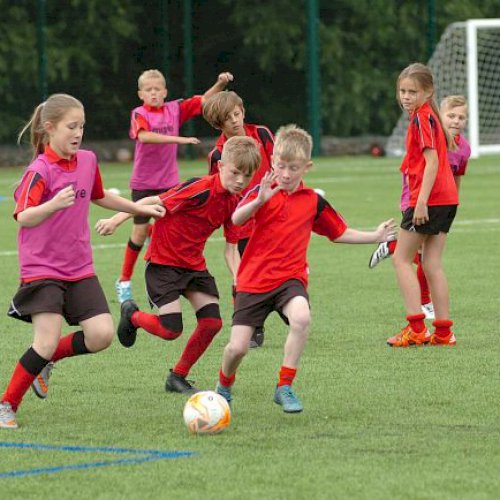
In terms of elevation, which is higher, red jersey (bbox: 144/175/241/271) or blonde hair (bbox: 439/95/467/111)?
blonde hair (bbox: 439/95/467/111)

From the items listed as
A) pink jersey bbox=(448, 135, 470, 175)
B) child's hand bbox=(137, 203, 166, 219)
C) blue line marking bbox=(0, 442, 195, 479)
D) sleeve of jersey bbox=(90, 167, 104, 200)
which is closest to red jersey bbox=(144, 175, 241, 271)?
child's hand bbox=(137, 203, 166, 219)

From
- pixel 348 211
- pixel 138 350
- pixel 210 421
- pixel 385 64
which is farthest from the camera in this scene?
pixel 385 64

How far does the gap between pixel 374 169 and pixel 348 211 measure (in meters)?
7.45

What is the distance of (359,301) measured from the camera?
10.7 metres

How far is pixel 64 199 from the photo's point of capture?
249 inches

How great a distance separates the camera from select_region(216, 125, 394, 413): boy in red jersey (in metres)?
6.77

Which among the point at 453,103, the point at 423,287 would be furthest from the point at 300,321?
the point at 423,287

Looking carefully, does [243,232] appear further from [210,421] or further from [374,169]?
[374,169]

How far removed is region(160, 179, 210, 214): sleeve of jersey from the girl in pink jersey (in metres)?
0.57

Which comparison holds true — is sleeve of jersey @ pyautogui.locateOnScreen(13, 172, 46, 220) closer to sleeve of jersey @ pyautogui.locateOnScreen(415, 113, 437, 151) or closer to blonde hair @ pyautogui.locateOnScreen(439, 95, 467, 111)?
sleeve of jersey @ pyautogui.locateOnScreen(415, 113, 437, 151)

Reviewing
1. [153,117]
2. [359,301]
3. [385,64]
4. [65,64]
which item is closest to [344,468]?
[359,301]

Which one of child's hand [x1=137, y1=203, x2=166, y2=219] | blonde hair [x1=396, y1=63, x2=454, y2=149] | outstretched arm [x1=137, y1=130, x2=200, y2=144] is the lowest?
outstretched arm [x1=137, y1=130, x2=200, y2=144]

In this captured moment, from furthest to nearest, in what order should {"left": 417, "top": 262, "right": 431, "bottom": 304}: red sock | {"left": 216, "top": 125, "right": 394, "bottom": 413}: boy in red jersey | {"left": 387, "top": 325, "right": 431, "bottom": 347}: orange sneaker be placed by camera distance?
{"left": 417, "top": 262, "right": 431, "bottom": 304}: red sock < {"left": 387, "top": 325, "right": 431, "bottom": 347}: orange sneaker < {"left": 216, "top": 125, "right": 394, "bottom": 413}: boy in red jersey

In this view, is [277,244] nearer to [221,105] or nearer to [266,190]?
[266,190]
